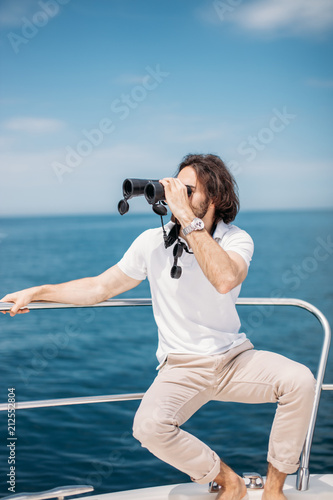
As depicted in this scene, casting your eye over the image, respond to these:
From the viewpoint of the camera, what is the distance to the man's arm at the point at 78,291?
176cm

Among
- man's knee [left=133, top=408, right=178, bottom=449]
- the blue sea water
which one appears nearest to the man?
man's knee [left=133, top=408, right=178, bottom=449]

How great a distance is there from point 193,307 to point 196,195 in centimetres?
41

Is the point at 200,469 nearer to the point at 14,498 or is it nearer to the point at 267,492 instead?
the point at 267,492

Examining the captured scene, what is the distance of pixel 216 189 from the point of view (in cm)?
192

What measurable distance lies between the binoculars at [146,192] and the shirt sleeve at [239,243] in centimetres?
26

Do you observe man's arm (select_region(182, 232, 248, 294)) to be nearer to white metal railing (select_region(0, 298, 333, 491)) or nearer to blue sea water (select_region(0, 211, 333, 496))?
white metal railing (select_region(0, 298, 333, 491))

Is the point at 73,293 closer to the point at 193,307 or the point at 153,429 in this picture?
the point at 193,307

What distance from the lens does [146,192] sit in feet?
5.74

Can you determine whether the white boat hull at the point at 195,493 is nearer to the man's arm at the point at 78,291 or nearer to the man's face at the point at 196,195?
the man's arm at the point at 78,291

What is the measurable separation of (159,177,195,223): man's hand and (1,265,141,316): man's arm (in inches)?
14.1

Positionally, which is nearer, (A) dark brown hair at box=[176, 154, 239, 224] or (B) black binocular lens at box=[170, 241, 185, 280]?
(B) black binocular lens at box=[170, 241, 185, 280]

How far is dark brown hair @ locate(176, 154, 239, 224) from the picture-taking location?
1.91 m

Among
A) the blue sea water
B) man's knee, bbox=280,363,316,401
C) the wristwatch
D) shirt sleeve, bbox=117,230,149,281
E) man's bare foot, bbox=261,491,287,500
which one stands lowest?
the blue sea water

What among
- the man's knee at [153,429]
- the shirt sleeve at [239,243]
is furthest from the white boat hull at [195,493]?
the shirt sleeve at [239,243]
